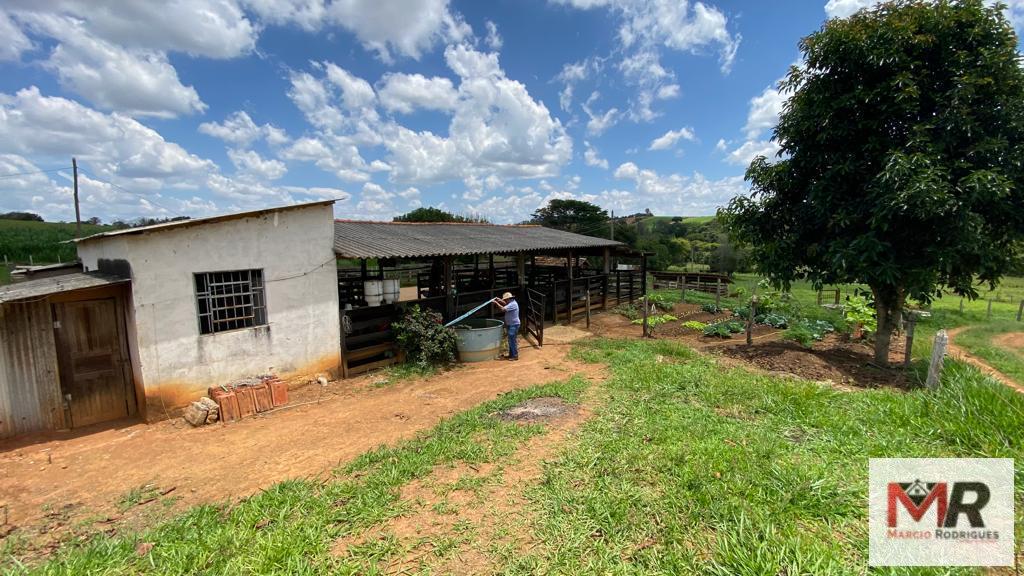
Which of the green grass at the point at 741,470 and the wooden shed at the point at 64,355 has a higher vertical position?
the wooden shed at the point at 64,355

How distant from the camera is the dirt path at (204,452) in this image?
4258 millimetres

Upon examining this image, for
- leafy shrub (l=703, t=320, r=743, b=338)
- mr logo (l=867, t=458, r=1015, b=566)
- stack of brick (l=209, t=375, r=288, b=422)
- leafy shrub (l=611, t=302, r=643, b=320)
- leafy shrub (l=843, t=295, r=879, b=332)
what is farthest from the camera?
leafy shrub (l=611, t=302, r=643, b=320)

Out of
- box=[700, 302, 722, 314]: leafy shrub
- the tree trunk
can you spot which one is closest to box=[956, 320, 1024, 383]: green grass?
the tree trunk

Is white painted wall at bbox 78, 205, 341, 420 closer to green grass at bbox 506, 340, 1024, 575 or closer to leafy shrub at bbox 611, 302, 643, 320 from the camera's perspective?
green grass at bbox 506, 340, 1024, 575

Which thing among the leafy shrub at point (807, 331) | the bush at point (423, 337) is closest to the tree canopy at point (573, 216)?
the leafy shrub at point (807, 331)

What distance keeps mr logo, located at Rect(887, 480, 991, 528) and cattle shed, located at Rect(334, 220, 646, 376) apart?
765 cm

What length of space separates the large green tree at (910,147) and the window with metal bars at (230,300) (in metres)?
10.7

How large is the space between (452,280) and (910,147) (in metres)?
9.80

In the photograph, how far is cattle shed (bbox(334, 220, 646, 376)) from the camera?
874 centimetres

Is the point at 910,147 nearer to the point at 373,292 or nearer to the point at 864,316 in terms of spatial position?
the point at 864,316

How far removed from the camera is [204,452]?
534cm

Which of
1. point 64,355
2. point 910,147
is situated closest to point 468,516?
point 64,355

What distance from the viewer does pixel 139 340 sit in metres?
6.12

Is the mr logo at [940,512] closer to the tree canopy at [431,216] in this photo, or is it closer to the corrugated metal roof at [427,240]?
the corrugated metal roof at [427,240]
